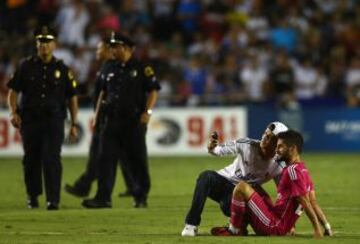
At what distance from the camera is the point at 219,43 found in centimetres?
2700

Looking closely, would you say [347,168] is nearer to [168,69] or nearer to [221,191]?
[168,69]

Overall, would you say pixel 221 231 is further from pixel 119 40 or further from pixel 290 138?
pixel 119 40

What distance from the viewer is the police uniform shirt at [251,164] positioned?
11.3m

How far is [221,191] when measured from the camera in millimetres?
11297

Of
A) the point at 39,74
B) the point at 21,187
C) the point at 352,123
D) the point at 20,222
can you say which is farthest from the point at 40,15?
the point at 20,222

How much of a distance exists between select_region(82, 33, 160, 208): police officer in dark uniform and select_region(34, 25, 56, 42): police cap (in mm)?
764

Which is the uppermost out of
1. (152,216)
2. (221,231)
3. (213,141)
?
(213,141)

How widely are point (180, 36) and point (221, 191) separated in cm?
1607

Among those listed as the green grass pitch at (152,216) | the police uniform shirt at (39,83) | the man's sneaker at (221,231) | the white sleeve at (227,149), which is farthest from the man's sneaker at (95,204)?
the white sleeve at (227,149)

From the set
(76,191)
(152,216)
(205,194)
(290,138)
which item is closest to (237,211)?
(205,194)

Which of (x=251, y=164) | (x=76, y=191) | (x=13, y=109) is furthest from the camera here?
(x=76, y=191)

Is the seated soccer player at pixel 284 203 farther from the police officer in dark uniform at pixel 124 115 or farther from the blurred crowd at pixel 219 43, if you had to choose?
the blurred crowd at pixel 219 43

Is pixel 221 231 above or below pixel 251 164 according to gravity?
below

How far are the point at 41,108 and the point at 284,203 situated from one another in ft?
15.4
